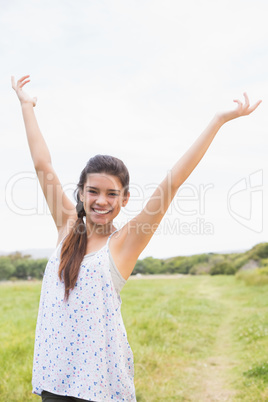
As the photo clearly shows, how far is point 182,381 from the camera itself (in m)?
5.11

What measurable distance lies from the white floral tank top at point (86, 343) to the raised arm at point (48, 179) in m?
0.49

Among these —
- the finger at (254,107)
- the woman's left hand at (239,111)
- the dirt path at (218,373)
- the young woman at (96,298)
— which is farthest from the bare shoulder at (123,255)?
the dirt path at (218,373)

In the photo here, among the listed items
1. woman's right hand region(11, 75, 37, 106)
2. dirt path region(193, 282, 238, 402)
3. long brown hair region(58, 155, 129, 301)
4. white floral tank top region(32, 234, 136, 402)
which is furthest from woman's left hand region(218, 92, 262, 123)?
dirt path region(193, 282, 238, 402)

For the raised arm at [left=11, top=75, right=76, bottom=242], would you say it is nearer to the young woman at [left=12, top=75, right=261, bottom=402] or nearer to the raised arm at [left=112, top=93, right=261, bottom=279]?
the young woman at [left=12, top=75, right=261, bottom=402]

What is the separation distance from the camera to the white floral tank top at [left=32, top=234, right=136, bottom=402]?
6.53 feet

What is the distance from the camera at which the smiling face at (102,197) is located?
2.22m

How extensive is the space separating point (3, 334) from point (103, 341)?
5249 millimetres

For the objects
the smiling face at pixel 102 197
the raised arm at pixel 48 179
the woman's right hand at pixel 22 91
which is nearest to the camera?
the smiling face at pixel 102 197

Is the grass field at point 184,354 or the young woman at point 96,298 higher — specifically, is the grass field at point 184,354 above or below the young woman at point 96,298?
below

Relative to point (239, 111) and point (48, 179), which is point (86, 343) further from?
point (239, 111)

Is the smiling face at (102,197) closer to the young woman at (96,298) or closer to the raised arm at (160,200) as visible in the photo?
the young woman at (96,298)

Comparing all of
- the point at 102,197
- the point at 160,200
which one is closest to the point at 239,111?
the point at 160,200

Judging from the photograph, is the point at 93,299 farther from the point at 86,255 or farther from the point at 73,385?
the point at 73,385

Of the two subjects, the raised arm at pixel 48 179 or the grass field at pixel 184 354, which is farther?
the grass field at pixel 184 354
